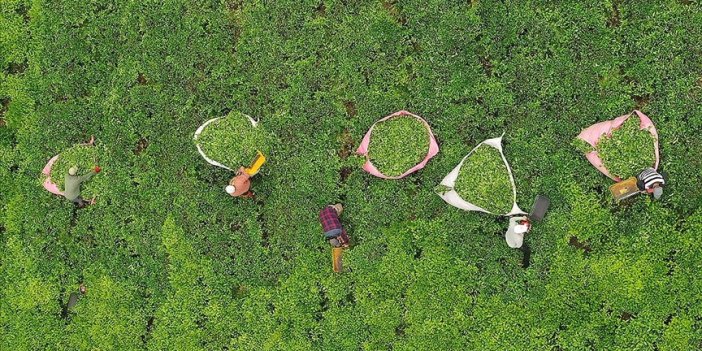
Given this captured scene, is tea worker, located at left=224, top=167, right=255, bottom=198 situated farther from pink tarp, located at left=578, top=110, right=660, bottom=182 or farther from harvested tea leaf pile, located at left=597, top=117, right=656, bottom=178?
harvested tea leaf pile, located at left=597, top=117, right=656, bottom=178

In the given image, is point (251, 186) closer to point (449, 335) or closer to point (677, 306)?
point (449, 335)

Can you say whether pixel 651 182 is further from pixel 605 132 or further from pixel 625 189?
pixel 605 132

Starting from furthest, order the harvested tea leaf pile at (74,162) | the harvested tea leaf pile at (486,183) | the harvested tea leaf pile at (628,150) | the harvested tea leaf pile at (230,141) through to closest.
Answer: the harvested tea leaf pile at (74,162), the harvested tea leaf pile at (230,141), the harvested tea leaf pile at (486,183), the harvested tea leaf pile at (628,150)

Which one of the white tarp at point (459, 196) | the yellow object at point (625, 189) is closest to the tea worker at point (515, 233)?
the white tarp at point (459, 196)

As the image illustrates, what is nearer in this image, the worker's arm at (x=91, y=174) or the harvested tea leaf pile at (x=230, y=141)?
the harvested tea leaf pile at (x=230, y=141)

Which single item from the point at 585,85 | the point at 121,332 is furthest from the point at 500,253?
the point at 121,332

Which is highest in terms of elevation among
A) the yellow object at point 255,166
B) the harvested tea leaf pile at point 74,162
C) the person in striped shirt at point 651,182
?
the person in striped shirt at point 651,182

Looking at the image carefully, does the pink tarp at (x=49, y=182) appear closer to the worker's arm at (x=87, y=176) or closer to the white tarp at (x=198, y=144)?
the worker's arm at (x=87, y=176)
